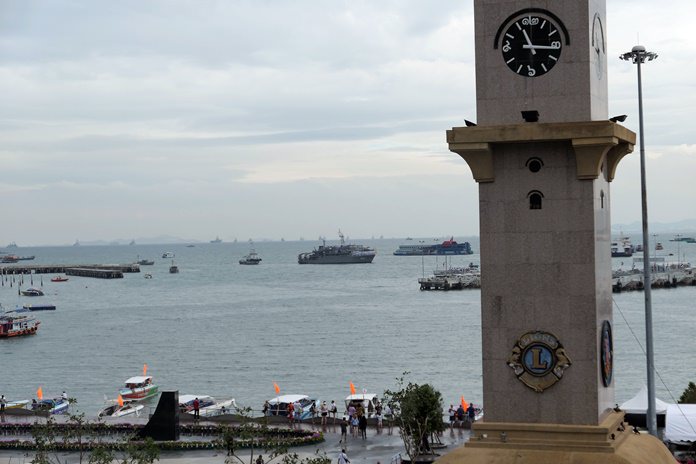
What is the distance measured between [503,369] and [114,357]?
8844 centimetres

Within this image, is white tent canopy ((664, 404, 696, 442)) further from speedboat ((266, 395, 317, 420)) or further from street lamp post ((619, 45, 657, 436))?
speedboat ((266, 395, 317, 420))

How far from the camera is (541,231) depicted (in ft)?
64.6

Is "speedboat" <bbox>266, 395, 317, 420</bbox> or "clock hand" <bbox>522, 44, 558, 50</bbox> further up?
"clock hand" <bbox>522, 44, 558, 50</bbox>

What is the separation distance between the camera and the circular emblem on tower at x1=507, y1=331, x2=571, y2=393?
19.4m

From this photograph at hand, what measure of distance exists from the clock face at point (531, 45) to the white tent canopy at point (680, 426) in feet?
68.2

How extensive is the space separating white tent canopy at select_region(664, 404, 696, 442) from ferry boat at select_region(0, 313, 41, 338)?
97.4 m

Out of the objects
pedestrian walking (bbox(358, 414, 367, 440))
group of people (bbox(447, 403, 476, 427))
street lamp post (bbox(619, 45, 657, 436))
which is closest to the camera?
street lamp post (bbox(619, 45, 657, 436))

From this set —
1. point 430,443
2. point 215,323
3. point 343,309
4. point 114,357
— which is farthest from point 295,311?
point 430,443

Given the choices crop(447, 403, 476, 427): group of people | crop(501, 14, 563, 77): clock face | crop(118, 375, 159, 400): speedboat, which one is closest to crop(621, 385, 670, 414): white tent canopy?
crop(447, 403, 476, 427): group of people

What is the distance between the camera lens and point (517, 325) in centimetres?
1969

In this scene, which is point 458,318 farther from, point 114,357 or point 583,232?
point 583,232

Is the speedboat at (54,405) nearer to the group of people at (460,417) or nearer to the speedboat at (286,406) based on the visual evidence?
the speedboat at (286,406)

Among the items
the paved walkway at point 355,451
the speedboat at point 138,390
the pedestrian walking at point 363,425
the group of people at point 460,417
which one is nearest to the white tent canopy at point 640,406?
the paved walkway at point 355,451

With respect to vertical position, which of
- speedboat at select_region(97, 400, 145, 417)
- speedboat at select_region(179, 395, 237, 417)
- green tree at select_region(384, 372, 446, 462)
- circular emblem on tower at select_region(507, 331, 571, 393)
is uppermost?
circular emblem on tower at select_region(507, 331, 571, 393)
